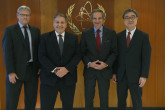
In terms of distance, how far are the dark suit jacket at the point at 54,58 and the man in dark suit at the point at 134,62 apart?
30.6 inches

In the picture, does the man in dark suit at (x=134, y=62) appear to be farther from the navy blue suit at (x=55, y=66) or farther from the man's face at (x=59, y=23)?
the man's face at (x=59, y=23)

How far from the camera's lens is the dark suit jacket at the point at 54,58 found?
2.68 m

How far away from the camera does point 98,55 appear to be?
9.55 ft

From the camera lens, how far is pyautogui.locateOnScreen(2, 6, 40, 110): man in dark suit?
2.74 metres

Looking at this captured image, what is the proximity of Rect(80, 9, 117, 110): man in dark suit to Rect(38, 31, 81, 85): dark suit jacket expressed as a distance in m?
0.27

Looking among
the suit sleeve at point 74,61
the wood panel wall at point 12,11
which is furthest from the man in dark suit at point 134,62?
the wood panel wall at point 12,11

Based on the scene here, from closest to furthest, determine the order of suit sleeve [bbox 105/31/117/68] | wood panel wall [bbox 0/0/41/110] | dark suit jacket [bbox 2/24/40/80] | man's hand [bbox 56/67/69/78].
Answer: man's hand [bbox 56/67/69/78] → dark suit jacket [bbox 2/24/40/80] → suit sleeve [bbox 105/31/117/68] → wood panel wall [bbox 0/0/41/110]

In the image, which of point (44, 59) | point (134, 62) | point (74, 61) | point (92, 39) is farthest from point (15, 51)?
point (134, 62)

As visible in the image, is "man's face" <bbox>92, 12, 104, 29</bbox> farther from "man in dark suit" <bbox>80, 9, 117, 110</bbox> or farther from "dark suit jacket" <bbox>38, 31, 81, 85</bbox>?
"dark suit jacket" <bbox>38, 31, 81, 85</bbox>

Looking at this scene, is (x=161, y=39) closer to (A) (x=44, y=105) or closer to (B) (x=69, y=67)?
(B) (x=69, y=67)

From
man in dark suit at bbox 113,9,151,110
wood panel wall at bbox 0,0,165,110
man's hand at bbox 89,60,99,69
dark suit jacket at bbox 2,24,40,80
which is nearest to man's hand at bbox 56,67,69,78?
man's hand at bbox 89,60,99,69

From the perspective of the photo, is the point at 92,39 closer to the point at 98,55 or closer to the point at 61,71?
the point at 98,55

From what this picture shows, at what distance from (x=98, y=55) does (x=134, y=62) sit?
58 centimetres

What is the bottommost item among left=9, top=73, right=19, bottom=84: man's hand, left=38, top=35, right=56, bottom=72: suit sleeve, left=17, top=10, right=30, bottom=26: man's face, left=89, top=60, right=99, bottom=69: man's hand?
left=9, top=73, right=19, bottom=84: man's hand
